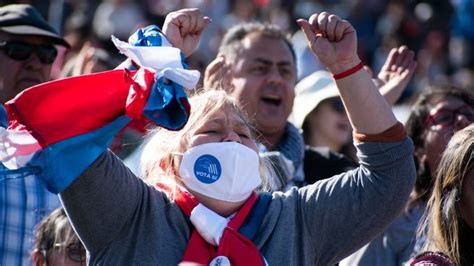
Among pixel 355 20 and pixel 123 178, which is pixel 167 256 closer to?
pixel 123 178

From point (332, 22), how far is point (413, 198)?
6.10 feet

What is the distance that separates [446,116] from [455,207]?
1.61 meters

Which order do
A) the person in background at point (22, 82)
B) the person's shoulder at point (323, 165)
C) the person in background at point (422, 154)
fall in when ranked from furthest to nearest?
the person's shoulder at point (323, 165)
the person in background at point (422, 154)
the person in background at point (22, 82)

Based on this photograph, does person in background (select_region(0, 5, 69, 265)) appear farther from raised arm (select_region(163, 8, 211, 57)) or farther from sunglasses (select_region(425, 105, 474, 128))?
sunglasses (select_region(425, 105, 474, 128))

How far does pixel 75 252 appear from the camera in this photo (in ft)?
14.8

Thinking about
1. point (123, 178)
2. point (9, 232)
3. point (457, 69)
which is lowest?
point (457, 69)

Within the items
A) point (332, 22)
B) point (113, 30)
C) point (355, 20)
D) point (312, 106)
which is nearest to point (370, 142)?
point (332, 22)

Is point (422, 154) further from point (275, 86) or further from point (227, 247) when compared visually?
point (227, 247)

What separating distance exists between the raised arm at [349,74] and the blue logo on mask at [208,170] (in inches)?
18.4

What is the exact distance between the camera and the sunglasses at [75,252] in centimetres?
449

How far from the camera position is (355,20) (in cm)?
1409

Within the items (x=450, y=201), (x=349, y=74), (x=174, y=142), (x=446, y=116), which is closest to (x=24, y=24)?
(x=174, y=142)

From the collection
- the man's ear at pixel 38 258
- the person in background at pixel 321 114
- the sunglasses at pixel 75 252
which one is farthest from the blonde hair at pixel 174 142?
the person in background at pixel 321 114

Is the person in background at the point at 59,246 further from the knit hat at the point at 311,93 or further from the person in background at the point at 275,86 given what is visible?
the knit hat at the point at 311,93
